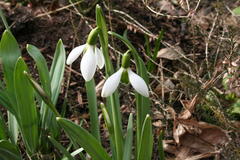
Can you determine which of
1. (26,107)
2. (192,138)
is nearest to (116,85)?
(26,107)

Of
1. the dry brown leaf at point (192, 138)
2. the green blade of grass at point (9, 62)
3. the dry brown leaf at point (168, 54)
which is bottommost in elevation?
the dry brown leaf at point (192, 138)

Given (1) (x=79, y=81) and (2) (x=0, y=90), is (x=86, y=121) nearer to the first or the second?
(1) (x=79, y=81)

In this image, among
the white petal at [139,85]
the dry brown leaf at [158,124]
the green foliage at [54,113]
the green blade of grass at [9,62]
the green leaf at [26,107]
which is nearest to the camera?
the white petal at [139,85]

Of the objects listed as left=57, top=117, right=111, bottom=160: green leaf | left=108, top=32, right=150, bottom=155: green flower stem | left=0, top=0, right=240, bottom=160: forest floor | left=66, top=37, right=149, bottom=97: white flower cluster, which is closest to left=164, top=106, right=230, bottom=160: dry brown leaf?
left=0, top=0, right=240, bottom=160: forest floor

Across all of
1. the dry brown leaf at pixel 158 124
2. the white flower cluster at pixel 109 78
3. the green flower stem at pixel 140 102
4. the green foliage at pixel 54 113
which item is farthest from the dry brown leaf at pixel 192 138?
the white flower cluster at pixel 109 78

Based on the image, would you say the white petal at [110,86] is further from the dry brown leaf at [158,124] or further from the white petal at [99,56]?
the dry brown leaf at [158,124]

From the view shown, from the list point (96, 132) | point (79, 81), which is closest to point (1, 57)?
point (96, 132)
